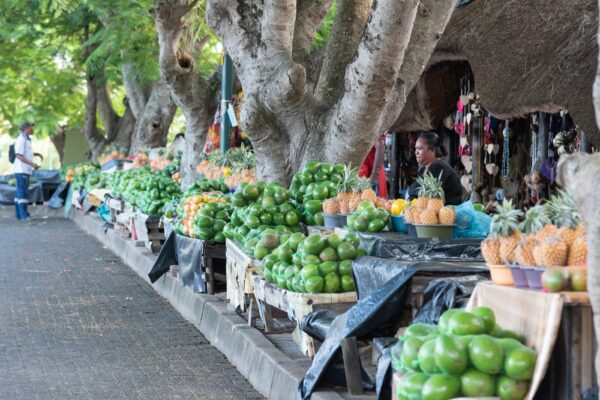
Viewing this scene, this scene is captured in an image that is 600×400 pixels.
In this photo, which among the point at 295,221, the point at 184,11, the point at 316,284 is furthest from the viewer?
the point at 184,11

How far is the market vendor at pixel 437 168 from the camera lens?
10656 millimetres

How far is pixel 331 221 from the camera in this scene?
381 inches

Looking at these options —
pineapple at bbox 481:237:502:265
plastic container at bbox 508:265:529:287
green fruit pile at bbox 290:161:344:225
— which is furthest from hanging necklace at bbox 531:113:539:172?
plastic container at bbox 508:265:529:287

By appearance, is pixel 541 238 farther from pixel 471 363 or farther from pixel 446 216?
pixel 446 216

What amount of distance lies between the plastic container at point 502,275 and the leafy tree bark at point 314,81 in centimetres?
531

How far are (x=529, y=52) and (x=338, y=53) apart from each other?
2.17 metres

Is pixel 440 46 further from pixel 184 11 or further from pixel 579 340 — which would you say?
pixel 579 340

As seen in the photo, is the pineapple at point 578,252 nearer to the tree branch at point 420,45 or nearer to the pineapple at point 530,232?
Answer: the pineapple at point 530,232

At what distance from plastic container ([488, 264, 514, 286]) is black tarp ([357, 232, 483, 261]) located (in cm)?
201

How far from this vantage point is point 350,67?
10.8 m

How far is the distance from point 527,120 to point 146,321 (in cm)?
593

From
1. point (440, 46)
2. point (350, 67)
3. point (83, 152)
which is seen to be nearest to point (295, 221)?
point (350, 67)

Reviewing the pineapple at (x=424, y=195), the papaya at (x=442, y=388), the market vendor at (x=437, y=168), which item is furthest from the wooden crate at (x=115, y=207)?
the papaya at (x=442, y=388)

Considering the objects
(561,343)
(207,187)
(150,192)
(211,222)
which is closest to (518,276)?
(561,343)
